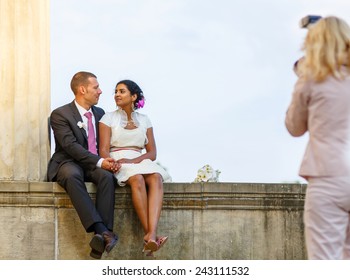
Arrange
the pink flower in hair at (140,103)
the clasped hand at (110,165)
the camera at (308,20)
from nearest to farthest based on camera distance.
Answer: the camera at (308,20), the clasped hand at (110,165), the pink flower in hair at (140,103)

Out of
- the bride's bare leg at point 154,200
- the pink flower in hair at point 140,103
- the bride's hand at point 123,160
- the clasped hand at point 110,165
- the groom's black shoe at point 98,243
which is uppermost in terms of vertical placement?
the pink flower in hair at point 140,103

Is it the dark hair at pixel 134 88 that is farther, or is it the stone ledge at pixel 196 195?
the dark hair at pixel 134 88

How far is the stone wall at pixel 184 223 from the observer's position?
10.6m

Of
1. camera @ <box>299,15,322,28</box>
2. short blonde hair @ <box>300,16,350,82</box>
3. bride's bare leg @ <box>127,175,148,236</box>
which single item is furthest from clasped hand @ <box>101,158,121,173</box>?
short blonde hair @ <box>300,16,350,82</box>

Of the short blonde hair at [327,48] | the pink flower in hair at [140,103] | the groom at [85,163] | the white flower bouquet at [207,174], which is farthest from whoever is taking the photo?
the white flower bouquet at [207,174]

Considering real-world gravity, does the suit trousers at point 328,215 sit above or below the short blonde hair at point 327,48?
below

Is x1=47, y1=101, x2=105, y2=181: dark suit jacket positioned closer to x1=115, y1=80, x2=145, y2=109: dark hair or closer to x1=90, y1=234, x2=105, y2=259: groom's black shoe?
x1=115, y1=80, x2=145, y2=109: dark hair

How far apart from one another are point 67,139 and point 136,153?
739 millimetres

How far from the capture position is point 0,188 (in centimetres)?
1058

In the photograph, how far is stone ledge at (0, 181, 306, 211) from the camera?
10.6 metres

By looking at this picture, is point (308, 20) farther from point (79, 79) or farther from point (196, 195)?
point (79, 79)

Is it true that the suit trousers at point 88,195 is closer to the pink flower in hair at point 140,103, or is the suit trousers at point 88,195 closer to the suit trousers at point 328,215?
the pink flower in hair at point 140,103

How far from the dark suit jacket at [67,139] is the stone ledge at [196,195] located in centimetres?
23

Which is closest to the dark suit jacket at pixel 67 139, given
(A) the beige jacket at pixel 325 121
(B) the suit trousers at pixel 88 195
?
Answer: (B) the suit trousers at pixel 88 195
